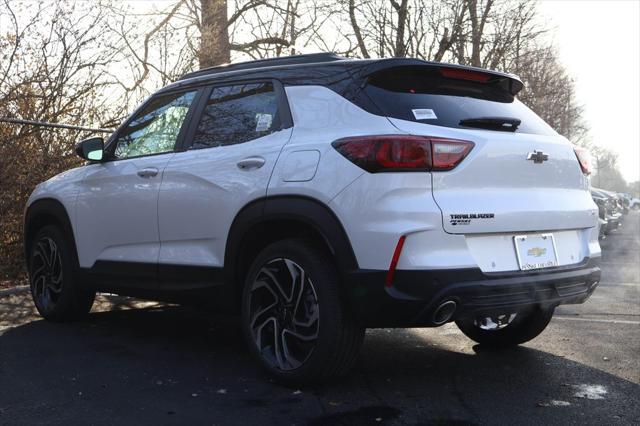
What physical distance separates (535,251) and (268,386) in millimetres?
1649

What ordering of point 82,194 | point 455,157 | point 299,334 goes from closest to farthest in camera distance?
1. point 455,157
2. point 299,334
3. point 82,194

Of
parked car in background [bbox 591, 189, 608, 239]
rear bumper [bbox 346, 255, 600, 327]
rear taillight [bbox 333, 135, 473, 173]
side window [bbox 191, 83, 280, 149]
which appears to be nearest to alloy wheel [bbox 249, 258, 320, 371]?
rear bumper [bbox 346, 255, 600, 327]

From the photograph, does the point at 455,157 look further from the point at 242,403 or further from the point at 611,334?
the point at 611,334

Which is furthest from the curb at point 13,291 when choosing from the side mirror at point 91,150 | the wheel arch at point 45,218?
the side mirror at point 91,150

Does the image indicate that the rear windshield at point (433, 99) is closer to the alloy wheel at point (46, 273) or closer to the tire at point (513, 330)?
the tire at point (513, 330)

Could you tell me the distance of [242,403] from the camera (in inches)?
154

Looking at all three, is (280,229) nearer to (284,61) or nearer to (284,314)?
(284,314)

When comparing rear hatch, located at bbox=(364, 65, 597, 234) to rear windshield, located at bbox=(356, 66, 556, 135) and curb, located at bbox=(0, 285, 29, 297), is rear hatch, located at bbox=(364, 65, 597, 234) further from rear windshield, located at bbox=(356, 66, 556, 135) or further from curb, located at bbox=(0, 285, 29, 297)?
curb, located at bbox=(0, 285, 29, 297)

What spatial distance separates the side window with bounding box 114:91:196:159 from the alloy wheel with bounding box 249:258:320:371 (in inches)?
53.5

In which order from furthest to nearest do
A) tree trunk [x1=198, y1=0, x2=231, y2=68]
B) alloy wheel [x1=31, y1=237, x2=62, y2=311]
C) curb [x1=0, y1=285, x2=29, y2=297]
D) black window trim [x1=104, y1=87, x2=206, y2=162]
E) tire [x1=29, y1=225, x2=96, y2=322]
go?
tree trunk [x1=198, y1=0, x2=231, y2=68]
curb [x1=0, y1=285, x2=29, y2=297]
alloy wheel [x1=31, y1=237, x2=62, y2=311]
tire [x1=29, y1=225, x2=96, y2=322]
black window trim [x1=104, y1=87, x2=206, y2=162]

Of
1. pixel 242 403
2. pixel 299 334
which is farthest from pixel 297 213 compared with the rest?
pixel 242 403

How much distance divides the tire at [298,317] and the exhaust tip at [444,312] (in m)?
0.42

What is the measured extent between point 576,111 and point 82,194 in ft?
127

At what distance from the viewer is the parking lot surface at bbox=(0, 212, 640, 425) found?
3723mm
